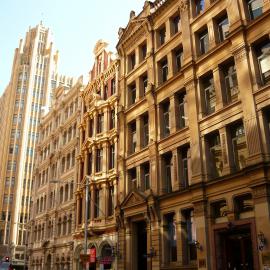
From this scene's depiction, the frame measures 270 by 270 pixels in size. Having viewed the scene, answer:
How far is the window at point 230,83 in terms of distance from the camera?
25511mm

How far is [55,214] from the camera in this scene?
50.2m

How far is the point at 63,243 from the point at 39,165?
61.0 ft

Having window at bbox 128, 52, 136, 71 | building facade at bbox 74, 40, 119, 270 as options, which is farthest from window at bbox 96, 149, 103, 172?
window at bbox 128, 52, 136, 71

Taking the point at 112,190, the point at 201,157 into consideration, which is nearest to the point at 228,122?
the point at 201,157

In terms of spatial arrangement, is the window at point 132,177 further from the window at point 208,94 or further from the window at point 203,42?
the window at point 203,42

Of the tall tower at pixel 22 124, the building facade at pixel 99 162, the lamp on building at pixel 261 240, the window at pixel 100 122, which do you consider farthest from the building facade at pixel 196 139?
the tall tower at pixel 22 124

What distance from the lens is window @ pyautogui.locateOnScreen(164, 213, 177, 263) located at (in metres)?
28.1

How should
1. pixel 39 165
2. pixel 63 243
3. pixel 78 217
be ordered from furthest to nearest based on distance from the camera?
pixel 39 165 < pixel 63 243 < pixel 78 217

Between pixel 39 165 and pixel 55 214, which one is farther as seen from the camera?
pixel 39 165

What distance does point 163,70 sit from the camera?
33.6 meters

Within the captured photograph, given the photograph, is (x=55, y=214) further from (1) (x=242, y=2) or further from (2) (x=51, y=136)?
(1) (x=242, y=2)

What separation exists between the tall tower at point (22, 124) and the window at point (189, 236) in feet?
258

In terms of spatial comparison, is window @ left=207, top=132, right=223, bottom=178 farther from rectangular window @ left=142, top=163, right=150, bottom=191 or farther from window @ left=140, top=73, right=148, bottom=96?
window @ left=140, top=73, right=148, bottom=96

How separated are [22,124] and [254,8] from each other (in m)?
101
